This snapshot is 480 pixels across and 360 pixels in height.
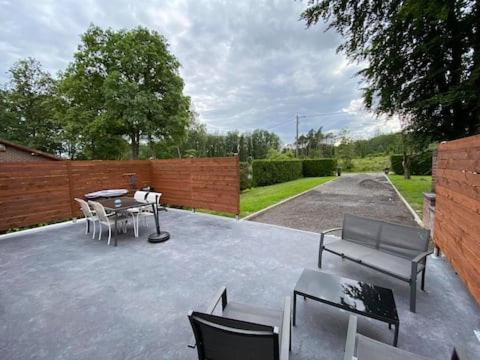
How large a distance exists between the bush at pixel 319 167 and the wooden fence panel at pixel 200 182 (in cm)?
1742

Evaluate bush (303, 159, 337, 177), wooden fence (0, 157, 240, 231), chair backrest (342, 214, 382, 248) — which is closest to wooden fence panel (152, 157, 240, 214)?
wooden fence (0, 157, 240, 231)

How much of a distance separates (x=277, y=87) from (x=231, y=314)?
14.1 metres

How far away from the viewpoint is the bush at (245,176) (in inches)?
493

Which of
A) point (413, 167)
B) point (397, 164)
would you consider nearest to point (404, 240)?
point (413, 167)

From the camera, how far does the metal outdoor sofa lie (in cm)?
233

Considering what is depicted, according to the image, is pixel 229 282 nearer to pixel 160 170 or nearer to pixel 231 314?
pixel 231 314

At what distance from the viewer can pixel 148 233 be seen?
477 cm

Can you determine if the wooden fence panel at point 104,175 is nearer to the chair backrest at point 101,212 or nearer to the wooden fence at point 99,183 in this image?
the wooden fence at point 99,183

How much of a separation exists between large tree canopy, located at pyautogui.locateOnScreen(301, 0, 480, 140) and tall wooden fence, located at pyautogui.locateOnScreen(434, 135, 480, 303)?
12.2 feet

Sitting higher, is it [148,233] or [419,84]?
[419,84]

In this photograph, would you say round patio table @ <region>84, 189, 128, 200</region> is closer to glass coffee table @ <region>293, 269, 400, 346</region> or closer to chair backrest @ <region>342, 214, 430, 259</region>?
glass coffee table @ <region>293, 269, 400, 346</region>

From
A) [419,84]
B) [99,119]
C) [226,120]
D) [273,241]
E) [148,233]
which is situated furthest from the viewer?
[226,120]

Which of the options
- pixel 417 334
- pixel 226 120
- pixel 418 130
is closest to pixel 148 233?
pixel 417 334

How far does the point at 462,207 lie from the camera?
2.38 m
